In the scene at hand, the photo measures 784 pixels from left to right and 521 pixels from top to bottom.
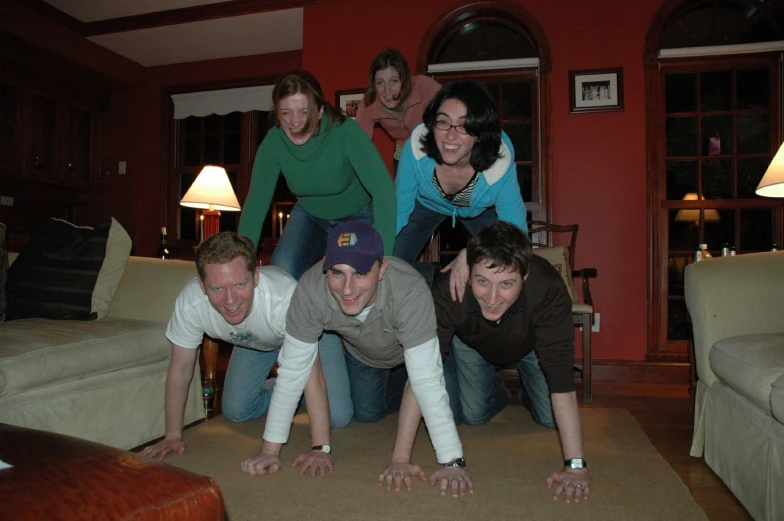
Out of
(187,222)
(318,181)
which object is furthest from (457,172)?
(187,222)

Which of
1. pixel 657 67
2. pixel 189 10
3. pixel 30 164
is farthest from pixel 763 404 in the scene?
pixel 30 164

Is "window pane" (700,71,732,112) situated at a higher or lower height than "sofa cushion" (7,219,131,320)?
higher

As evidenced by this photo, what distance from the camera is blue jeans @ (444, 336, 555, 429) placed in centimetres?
241

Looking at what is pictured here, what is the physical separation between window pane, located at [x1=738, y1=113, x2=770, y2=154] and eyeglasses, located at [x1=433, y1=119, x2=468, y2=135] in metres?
3.13

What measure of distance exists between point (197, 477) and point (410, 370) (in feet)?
3.63

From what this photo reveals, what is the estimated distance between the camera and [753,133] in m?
4.05

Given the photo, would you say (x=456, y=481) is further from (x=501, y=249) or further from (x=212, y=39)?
(x=212, y=39)

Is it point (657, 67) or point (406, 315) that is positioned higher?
point (657, 67)

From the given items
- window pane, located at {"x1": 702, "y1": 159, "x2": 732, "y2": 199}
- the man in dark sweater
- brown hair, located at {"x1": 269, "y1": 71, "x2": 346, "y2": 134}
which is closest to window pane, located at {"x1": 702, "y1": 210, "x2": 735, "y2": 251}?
window pane, located at {"x1": 702, "y1": 159, "x2": 732, "y2": 199}

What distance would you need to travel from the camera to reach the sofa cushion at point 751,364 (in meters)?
1.58

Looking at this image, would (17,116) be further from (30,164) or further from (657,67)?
(657,67)

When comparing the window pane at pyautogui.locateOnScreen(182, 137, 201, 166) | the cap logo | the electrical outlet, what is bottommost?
the electrical outlet

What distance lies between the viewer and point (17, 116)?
500 cm

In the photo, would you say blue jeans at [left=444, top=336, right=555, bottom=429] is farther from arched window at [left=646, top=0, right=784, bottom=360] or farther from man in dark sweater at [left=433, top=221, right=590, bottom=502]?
arched window at [left=646, top=0, right=784, bottom=360]
